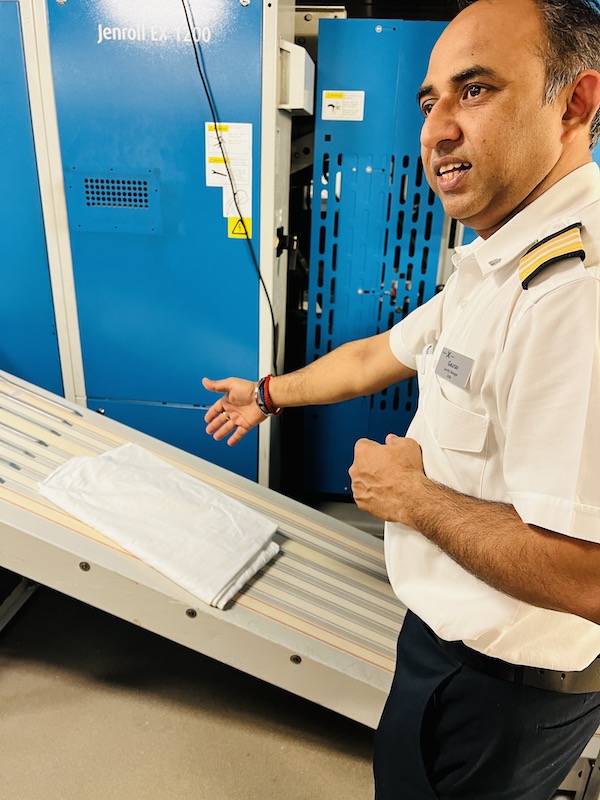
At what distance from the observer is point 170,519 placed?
1.79m

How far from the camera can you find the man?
81 cm

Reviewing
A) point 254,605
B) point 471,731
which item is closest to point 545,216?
point 471,731

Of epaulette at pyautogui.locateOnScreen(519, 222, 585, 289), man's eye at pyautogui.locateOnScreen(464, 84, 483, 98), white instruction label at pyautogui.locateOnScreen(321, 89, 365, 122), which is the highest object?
white instruction label at pyautogui.locateOnScreen(321, 89, 365, 122)

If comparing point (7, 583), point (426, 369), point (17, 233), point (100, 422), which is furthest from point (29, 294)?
point (426, 369)

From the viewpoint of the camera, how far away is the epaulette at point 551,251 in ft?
2.76

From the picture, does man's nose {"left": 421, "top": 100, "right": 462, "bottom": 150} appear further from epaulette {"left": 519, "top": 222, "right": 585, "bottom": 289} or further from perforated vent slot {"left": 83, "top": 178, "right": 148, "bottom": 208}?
perforated vent slot {"left": 83, "top": 178, "right": 148, "bottom": 208}

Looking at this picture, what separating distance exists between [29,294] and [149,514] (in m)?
1.40

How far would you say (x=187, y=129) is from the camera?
2.30 meters

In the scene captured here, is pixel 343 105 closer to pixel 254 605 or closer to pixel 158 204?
pixel 158 204

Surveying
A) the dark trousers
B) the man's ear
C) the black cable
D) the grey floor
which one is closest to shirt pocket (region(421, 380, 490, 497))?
the dark trousers

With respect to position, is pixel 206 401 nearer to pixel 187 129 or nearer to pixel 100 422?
pixel 100 422

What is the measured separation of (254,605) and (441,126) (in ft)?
4.18

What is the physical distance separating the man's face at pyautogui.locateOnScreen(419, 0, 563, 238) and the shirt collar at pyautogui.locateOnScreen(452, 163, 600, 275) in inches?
1.4

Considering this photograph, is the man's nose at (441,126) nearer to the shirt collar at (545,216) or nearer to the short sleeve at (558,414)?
the shirt collar at (545,216)
